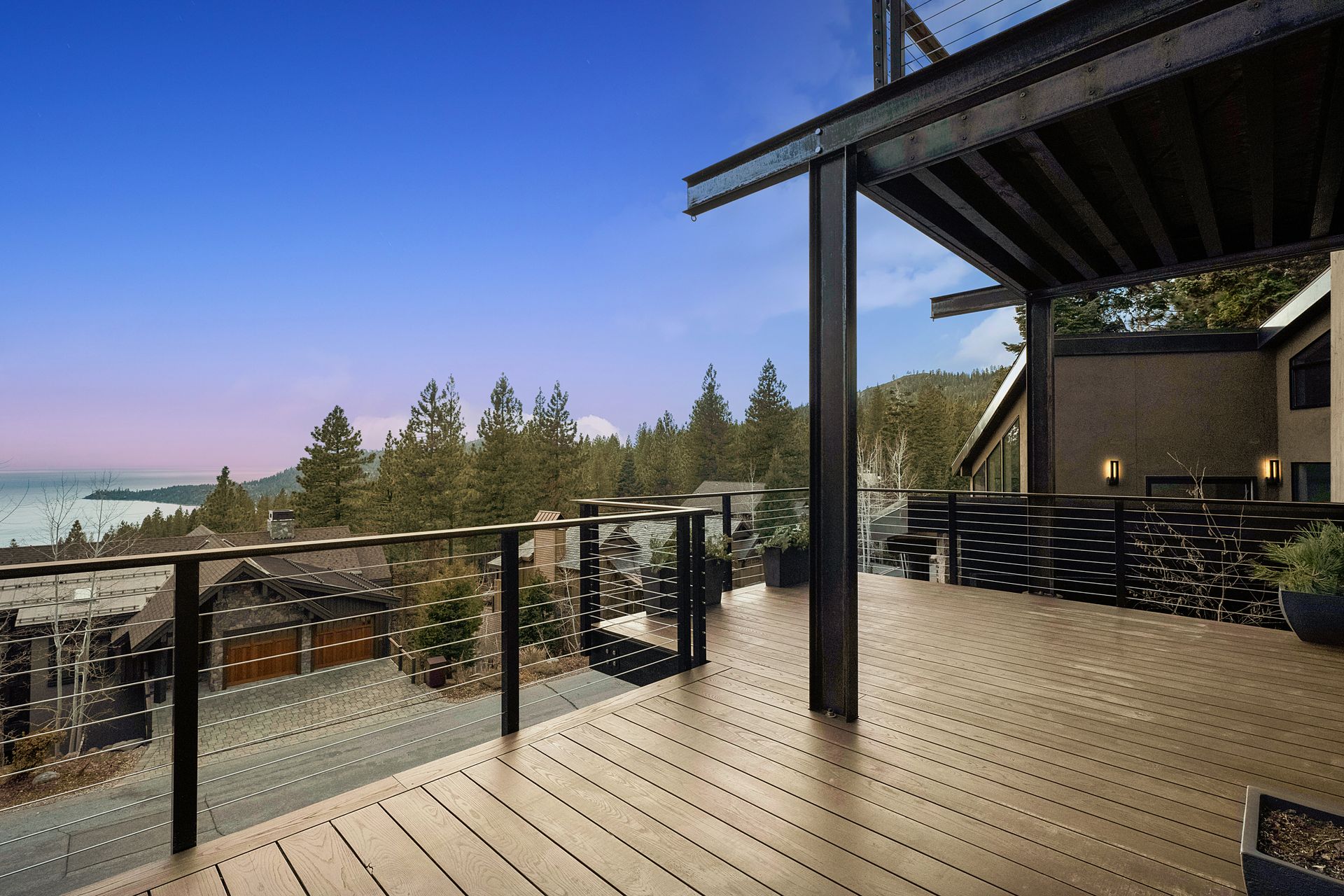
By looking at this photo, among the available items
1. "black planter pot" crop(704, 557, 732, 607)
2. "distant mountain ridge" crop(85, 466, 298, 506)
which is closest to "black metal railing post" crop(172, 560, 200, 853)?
"black planter pot" crop(704, 557, 732, 607)

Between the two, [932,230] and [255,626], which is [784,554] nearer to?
[932,230]

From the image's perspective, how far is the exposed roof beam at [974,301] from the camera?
18.1ft

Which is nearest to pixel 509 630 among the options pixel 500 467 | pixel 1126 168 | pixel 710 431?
pixel 1126 168

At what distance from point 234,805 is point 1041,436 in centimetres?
626

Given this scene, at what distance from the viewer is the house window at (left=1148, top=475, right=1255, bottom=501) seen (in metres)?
6.95

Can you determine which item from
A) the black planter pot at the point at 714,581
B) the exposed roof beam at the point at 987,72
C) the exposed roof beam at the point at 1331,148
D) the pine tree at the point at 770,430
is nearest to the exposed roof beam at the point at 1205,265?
the exposed roof beam at the point at 1331,148

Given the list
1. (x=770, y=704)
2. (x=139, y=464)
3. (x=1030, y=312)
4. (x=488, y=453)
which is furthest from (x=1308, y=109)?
(x=139, y=464)

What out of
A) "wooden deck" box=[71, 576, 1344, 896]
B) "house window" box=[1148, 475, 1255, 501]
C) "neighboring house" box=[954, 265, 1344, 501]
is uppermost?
"neighboring house" box=[954, 265, 1344, 501]

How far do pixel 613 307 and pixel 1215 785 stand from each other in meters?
36.2

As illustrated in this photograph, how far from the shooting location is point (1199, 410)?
7.04 m

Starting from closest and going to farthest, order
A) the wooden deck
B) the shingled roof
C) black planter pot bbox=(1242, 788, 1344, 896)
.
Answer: black planter pot bbox=(1242, 788, 1344, 896), the wooden deck, the shingled roof

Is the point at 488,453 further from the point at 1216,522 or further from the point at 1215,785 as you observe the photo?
the point at 1215,785

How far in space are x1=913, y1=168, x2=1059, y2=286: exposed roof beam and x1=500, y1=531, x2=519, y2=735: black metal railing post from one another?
265 centimetres

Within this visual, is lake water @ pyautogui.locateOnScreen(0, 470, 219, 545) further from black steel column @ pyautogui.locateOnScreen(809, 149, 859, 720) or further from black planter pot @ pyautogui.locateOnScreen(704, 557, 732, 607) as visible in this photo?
black steel column @ pyautogui.locateOnScreen(809, 149, 859, 720)
